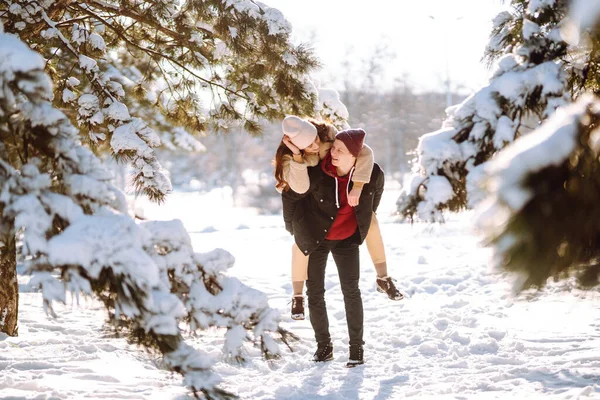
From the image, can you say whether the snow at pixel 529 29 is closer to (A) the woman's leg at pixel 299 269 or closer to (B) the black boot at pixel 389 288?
(B) the black boot at pixel 389 288

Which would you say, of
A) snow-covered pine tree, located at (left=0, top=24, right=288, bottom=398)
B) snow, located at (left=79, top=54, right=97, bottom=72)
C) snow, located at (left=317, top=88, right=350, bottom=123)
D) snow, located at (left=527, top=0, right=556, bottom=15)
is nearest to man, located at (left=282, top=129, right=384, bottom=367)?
snow, located at (left=527, top=0, right=556, bottom=15)

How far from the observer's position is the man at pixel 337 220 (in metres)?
4.04

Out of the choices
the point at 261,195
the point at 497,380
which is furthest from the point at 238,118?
the point at 261,195

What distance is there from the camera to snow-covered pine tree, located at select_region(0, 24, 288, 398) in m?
2.01

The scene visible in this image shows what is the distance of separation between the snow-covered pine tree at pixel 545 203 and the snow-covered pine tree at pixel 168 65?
324cm

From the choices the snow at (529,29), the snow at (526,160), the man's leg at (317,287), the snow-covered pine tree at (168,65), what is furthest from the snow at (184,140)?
the snow at (526,160)

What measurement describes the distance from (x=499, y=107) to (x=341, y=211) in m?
1.50

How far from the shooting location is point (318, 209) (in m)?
4.08

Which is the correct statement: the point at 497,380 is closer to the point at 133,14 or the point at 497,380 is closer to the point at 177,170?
the point at 133,14

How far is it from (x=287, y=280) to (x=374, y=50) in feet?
103

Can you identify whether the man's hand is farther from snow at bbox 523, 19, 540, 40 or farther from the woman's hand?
snow at bbox 523, 19, 540, 40

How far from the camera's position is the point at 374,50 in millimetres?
37219

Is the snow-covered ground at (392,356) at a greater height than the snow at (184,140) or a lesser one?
lesser

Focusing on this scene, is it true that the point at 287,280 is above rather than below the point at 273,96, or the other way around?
below
